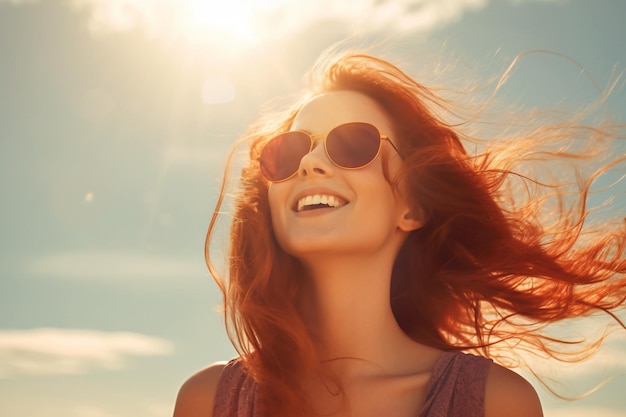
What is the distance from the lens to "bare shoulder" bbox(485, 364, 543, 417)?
3.58 metres

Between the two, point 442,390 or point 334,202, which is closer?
point 442,390

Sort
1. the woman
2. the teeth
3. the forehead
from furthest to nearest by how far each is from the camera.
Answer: the forehead, the teeth, the woman

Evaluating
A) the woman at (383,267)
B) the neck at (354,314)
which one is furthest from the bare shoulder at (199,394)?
the neck at (354,314)

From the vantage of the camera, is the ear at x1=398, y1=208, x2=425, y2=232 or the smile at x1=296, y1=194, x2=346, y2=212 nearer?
the smile at x1=296, y1=194, x2=346, y2=212

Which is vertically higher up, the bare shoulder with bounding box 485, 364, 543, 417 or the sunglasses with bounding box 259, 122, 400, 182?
the sunglasses with bounding box 259, 122, 400, 182

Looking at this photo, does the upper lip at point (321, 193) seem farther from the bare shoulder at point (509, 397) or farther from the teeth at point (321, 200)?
the bare shoulder at point (509, 397)

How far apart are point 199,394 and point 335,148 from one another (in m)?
1.42

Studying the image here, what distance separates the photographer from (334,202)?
4.02 m

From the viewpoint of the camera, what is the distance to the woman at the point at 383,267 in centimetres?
379

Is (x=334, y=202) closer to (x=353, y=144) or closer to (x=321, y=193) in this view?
→ (x=321, y=193)

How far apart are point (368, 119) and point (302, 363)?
1.38m

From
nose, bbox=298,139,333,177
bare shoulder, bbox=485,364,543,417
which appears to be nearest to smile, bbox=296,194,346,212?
nose, bbox=298,139,333,177

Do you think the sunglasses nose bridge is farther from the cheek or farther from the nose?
the cheek

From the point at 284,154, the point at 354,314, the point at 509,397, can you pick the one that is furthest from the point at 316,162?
the point at 509,397
